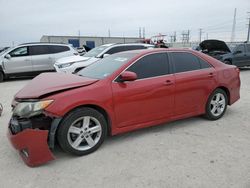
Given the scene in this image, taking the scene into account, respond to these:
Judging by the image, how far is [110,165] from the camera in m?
3.39

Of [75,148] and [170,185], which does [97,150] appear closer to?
[75,148]

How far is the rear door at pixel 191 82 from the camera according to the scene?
14.9ft

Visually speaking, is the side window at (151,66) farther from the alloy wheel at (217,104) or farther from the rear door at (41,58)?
the rear door at (41,58)

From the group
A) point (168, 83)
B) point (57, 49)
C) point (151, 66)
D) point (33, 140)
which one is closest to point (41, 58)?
point (57, 49)

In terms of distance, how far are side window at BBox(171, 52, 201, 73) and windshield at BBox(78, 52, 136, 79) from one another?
829mm

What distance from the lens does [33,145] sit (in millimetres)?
3229

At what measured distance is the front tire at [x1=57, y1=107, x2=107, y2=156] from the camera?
345 cm

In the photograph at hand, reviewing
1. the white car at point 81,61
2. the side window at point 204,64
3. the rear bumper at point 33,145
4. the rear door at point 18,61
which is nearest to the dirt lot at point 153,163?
the rear bumper at point 33,145

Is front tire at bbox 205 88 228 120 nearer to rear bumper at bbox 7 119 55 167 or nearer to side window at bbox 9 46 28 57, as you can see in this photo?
rear bumper at bbox 7 119 55 167

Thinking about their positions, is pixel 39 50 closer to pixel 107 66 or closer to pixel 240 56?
pixel 107 66

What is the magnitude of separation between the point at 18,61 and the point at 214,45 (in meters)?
9.91

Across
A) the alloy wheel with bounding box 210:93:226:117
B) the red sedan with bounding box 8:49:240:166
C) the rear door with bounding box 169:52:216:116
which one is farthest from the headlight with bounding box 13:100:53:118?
the alloy wheel with bounding box 210:93:226:117

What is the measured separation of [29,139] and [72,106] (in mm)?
692

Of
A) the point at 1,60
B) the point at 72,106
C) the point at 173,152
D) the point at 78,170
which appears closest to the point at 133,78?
the point at 72,106
